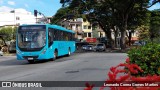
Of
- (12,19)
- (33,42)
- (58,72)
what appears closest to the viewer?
(58,72)

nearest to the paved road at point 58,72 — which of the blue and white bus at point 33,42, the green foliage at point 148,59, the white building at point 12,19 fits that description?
the blue and white bus at point 33,42

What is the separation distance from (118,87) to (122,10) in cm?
4886

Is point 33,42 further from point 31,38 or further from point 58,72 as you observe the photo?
point 58,72

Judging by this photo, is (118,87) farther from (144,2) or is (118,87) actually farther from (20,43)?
(144,2)

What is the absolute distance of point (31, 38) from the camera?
2584 cm

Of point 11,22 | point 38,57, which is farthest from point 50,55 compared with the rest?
point 11,22

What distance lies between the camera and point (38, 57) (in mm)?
26047

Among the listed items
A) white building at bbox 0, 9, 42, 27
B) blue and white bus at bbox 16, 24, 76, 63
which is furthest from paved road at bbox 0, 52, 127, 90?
white building at bbox 0, 9, 42, 27

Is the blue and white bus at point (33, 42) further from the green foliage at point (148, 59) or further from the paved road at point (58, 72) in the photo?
the green foliage at point (148, 59)

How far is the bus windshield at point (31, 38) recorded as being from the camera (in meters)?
25.9

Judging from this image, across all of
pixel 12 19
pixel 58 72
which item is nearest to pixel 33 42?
pixel 58 72

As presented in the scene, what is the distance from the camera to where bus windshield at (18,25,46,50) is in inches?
1018

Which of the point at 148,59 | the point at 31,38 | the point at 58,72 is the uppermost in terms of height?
the point at 31,38

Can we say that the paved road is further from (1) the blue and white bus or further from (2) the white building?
(2) the white building
